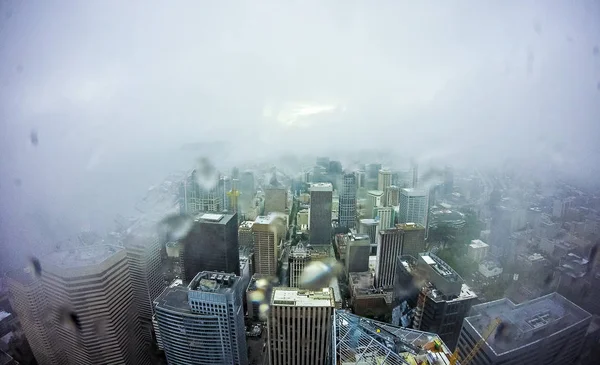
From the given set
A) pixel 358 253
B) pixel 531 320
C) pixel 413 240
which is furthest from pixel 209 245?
pixel 531 320

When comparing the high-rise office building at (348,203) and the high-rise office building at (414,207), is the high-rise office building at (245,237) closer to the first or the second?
the high-rise office building at (348,203)

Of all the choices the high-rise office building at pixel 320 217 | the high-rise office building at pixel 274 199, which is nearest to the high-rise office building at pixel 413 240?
the high-rise office building at pixel 320 217

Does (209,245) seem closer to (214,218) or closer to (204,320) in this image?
(214,218)

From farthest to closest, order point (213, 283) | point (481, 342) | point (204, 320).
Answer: point (213, 283) → point (204, 320) → point (481, 342)

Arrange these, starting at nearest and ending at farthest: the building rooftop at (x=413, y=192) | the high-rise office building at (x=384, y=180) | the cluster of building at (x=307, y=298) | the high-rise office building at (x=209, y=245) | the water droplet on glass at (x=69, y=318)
Answer: the cluster of building at (x=307, y=298) < the water droplet on glass at (x=69, y=318) < the high-rise office building at (x=209, y=245) < the building rooftop at (x=413, y=192) < the high-rise office building at (x=384, y=180)

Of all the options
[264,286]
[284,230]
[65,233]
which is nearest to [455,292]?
[264,286]
